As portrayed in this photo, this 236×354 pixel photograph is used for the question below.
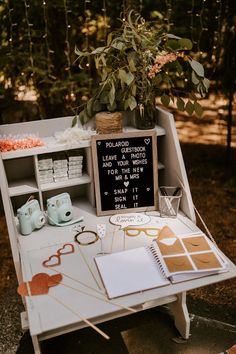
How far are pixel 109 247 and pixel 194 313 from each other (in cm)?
104

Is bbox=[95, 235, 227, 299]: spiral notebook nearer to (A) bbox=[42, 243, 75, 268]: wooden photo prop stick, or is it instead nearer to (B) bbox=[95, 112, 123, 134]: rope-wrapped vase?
(A) bbox=[42, 243, 75, 268]: wooden photo prop stick

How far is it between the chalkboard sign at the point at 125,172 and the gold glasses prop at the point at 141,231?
0.57 feet

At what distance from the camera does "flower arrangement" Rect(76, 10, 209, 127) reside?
6.20ft

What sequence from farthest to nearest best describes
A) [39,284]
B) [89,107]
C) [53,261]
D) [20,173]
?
[20,173]
[89,107]
[53,261]
[39,284]

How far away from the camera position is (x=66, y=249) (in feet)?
5.95

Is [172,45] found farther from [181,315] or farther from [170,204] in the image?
[181,315]

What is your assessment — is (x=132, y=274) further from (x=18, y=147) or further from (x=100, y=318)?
(x=18, y=147)

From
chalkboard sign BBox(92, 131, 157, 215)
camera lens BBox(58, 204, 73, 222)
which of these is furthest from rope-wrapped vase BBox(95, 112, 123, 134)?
camera lens BBox(58, 204, 73, 222)

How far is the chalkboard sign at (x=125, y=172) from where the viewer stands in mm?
2025

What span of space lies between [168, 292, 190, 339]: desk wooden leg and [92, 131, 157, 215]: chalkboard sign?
570 mm

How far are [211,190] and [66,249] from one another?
2660mm

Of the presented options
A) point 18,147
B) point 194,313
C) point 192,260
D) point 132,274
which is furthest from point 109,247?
point 194,313

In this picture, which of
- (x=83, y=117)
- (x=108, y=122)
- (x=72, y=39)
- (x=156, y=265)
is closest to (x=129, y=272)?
(x=156, y=265)

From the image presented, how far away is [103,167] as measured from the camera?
2.04 m
